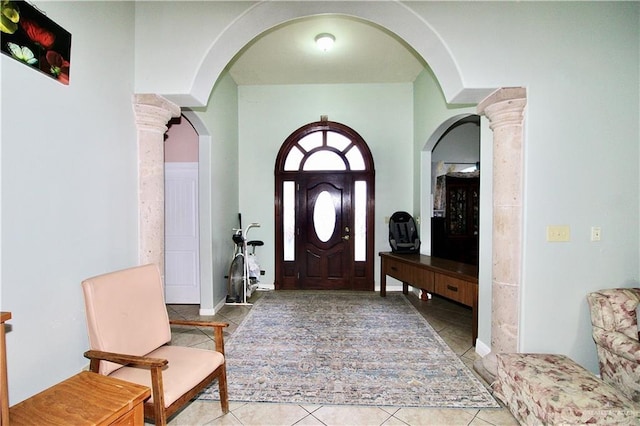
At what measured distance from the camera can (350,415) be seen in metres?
1.91

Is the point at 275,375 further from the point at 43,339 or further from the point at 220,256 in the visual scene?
the point at 220,256

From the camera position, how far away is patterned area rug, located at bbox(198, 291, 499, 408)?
2102mm

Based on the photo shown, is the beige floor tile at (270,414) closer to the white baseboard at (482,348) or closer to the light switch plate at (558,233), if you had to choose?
the white baseboard at (482,348)

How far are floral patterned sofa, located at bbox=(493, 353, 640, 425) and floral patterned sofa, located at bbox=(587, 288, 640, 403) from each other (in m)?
0.27


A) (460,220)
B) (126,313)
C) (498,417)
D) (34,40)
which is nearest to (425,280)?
(498,417)

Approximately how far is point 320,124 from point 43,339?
13.8ft

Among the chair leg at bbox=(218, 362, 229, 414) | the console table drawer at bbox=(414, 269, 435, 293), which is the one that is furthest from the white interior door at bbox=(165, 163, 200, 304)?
the console table drawer at bbox=(414, 269, 435, 293)

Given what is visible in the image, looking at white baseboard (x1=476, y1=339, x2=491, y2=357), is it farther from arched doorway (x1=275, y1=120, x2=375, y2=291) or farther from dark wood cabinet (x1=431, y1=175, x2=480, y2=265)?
dark wood cabinet (x1=431, y1=175, x2=480, y2=265)

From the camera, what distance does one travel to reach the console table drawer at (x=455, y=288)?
3.00m

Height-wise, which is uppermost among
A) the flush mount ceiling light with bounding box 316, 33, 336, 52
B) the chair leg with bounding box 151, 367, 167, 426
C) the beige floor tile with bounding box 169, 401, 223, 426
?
the flush mount ceiling light with bounding box 316, 33, 336, 52

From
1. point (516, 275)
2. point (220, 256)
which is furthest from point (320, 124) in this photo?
point (516, 275)

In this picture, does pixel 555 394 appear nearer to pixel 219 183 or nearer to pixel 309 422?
pixel 309 422

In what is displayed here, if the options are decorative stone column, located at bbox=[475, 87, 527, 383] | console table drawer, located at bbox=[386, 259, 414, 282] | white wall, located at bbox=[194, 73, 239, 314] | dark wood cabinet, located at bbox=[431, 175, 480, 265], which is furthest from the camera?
dark wood cabinet, located at bbox=[431, 175, 480, 265]

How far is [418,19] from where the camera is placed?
2188 mm
